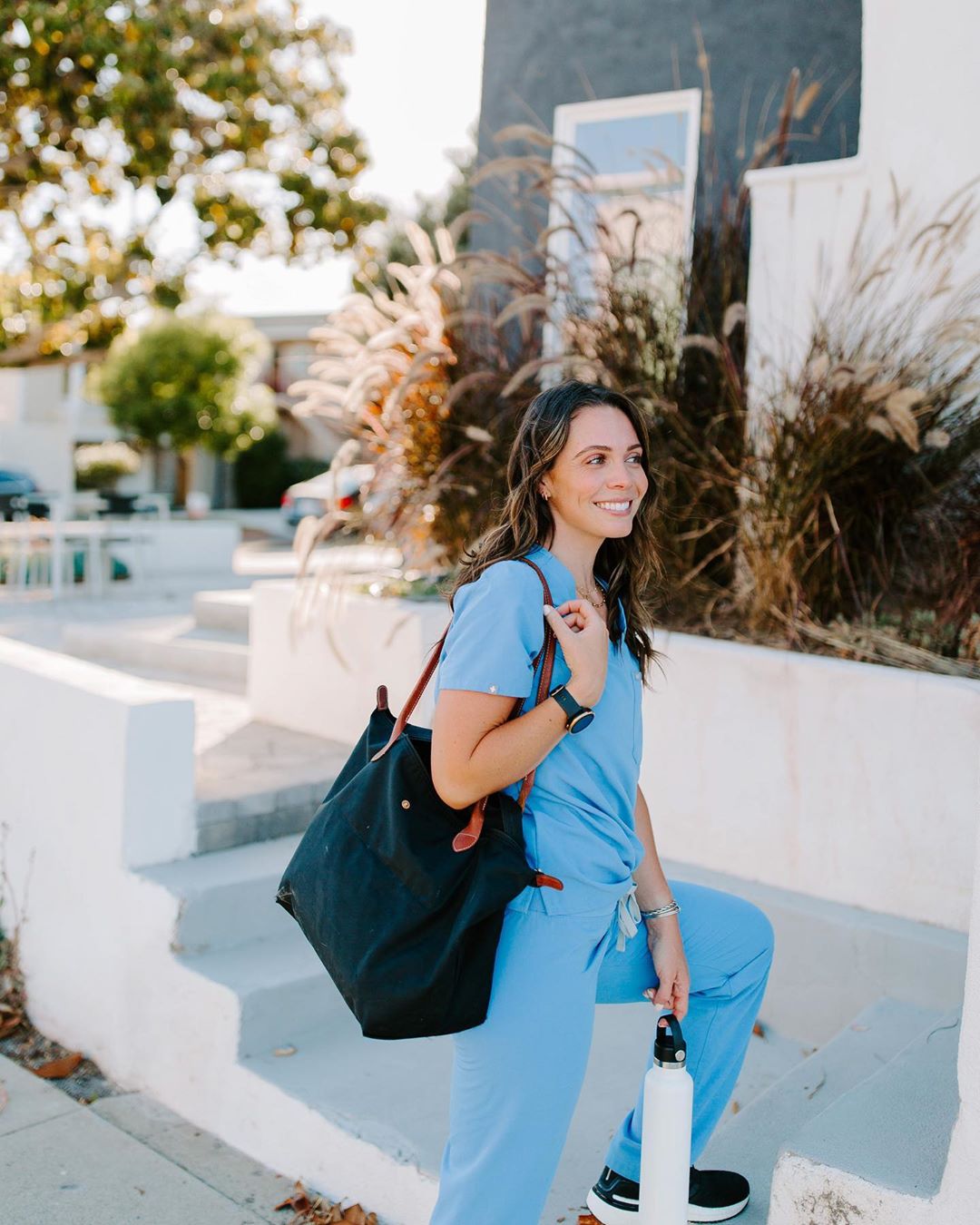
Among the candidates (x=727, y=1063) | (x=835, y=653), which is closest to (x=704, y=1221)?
(x=727, y=1063)

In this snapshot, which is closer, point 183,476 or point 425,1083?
point 425,1083

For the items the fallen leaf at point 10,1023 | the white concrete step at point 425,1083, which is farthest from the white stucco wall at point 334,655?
the fallen leaf at point 10,1023

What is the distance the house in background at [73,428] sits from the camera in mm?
27172

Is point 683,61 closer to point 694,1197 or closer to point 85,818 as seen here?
point 85,818

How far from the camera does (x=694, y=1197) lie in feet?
7.66

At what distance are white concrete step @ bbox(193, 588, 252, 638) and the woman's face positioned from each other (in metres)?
6.28

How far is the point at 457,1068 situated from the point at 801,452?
8.10 feet

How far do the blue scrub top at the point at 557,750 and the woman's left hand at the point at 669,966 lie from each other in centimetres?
19

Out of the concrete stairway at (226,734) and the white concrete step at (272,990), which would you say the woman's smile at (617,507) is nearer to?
the white concrete step at (272,990)

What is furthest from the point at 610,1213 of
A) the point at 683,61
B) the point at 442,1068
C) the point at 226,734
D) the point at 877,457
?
the point at 683,61

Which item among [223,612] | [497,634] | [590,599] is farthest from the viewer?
[223,612]

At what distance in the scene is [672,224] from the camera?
187 inches

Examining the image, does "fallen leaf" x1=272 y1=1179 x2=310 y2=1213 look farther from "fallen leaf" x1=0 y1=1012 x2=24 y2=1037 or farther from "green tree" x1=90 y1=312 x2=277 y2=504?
"green tree" x1=90 y1=312 x2=277 y2=504

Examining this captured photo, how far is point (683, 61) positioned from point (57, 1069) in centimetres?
552
